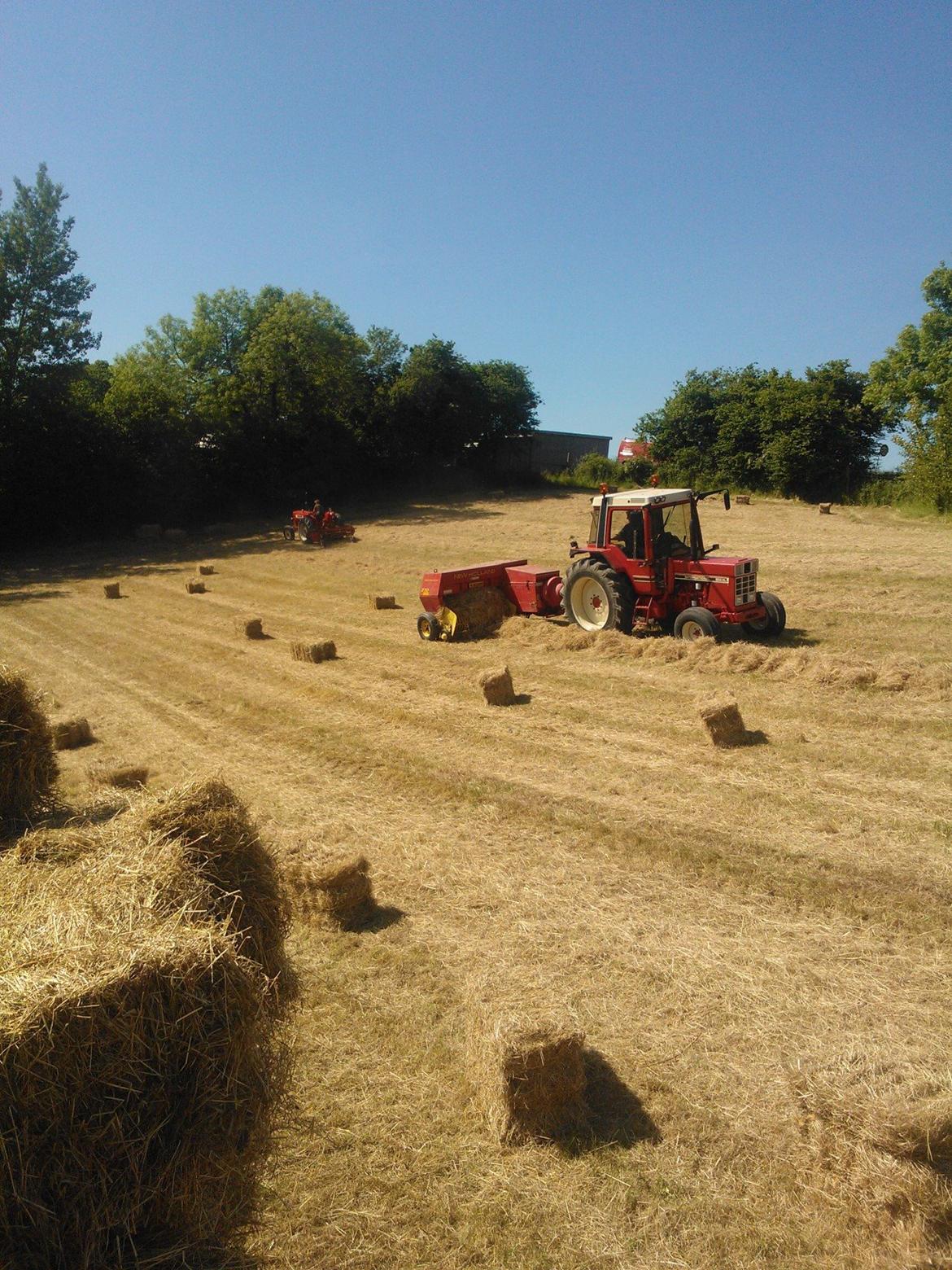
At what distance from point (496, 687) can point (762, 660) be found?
3.32 meters

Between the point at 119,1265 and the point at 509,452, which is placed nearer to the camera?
the point at 119,1265

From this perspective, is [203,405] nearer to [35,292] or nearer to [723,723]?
[35,292]

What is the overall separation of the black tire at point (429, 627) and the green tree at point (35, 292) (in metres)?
21.5

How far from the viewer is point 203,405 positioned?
32344mm

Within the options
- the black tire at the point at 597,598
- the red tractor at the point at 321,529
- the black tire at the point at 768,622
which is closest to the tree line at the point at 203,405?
the red tractor at the point at 321,529

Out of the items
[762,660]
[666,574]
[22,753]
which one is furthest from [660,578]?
[22,753]

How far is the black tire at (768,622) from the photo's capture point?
11.7 meters

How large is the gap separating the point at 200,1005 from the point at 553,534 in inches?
883

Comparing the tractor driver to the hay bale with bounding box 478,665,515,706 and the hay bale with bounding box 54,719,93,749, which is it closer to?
the hay bale with bounding box 478,665,515,706

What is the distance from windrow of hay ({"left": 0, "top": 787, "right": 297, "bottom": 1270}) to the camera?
2436 mm

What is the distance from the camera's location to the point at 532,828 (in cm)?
671

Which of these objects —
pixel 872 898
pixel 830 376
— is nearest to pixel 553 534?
pixel 830 376

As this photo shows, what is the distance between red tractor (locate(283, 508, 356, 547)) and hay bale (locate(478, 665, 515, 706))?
17027 mm

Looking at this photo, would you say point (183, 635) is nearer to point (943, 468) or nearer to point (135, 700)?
point (135, 700)
